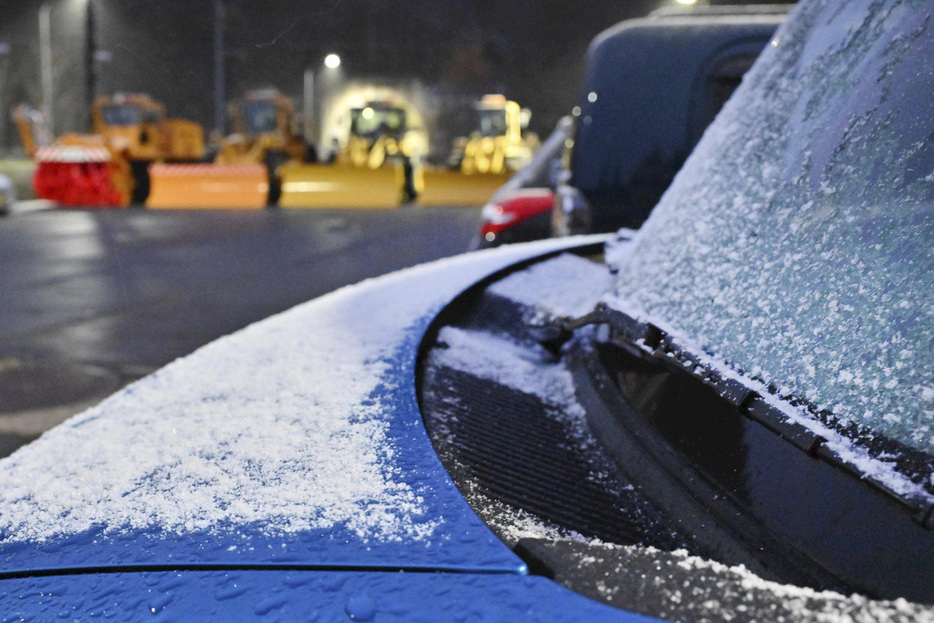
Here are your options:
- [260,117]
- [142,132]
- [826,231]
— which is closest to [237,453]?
[826,231]

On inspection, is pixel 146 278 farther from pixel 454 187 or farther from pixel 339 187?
pixel 454 187

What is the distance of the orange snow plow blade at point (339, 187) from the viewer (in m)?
16.3

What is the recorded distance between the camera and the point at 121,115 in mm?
19734

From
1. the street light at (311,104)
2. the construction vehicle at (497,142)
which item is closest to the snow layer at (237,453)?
the construction vehicle at (497,142)

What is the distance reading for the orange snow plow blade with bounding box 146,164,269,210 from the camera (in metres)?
16.1

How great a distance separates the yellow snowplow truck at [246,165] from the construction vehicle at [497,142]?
4.23m

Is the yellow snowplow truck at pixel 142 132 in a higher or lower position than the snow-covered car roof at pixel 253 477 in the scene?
higher

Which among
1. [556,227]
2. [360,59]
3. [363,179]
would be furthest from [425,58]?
[556,227]

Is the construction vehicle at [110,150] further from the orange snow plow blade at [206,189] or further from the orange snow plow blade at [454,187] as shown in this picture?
the orange snow plow blade at [454,187]

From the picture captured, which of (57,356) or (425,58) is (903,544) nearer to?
(57,356)

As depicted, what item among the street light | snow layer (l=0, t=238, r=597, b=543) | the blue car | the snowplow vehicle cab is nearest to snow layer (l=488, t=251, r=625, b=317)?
the blue car

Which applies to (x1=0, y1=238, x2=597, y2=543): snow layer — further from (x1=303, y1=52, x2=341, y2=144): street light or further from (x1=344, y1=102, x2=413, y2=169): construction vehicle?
(x1=303, y1=52, x2=341, y2=144): street light

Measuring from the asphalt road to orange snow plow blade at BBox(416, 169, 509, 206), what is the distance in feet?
5.20

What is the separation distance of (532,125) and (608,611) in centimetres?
4917
